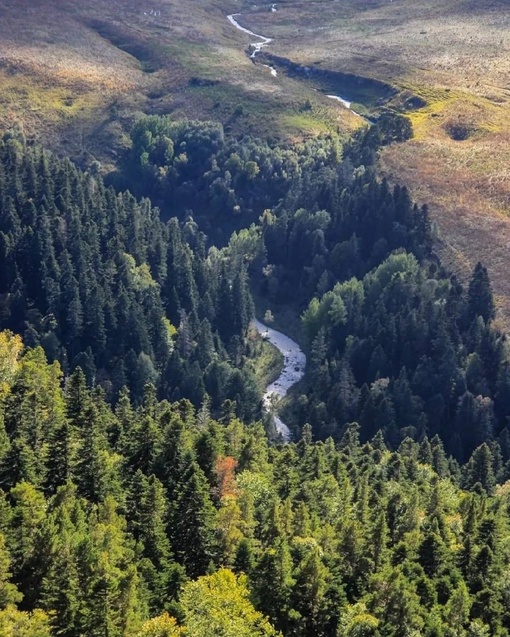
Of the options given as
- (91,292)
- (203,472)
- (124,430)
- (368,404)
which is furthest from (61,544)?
(91,292)

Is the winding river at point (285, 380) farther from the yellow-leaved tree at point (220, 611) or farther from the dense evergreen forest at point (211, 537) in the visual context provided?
the yellow-leaved tree at point (220, 611)

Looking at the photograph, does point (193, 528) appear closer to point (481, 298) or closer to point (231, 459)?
point (231, 459)

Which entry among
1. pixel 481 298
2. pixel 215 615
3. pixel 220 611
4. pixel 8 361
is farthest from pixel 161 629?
pixel 481 298

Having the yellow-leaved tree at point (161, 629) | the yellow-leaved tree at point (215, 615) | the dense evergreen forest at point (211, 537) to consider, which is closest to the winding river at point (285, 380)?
the dense evergreen forest at point (211, 537)

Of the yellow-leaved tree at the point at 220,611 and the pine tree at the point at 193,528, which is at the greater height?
the yellow-leaved tree at the point at 220,611

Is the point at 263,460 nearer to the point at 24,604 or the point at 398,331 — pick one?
the point at 24,604

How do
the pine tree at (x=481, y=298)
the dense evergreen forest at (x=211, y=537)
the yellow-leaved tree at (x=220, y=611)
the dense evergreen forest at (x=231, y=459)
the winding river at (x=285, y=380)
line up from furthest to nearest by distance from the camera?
the pine tree at (x=481, y=298) < the winding river at (x=285, y=380) < the dense evergreen forest at (x=231, y=459) < the dense evergreen forest at (x=211, y=537) < the yellow-leaved tree at (x=220, y=611)

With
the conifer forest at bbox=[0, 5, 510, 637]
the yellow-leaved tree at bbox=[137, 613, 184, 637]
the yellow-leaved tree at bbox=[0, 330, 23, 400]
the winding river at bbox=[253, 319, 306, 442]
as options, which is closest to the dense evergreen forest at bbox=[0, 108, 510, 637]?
the yellow-leaved tree at bbox=[137, 613, 184, 637]

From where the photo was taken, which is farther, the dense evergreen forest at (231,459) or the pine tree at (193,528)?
the pine tree at (193,528)

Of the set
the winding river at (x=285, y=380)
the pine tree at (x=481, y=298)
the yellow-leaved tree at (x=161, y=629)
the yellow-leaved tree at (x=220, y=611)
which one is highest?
the yellow-leaved tree at (x=220, y=611)
